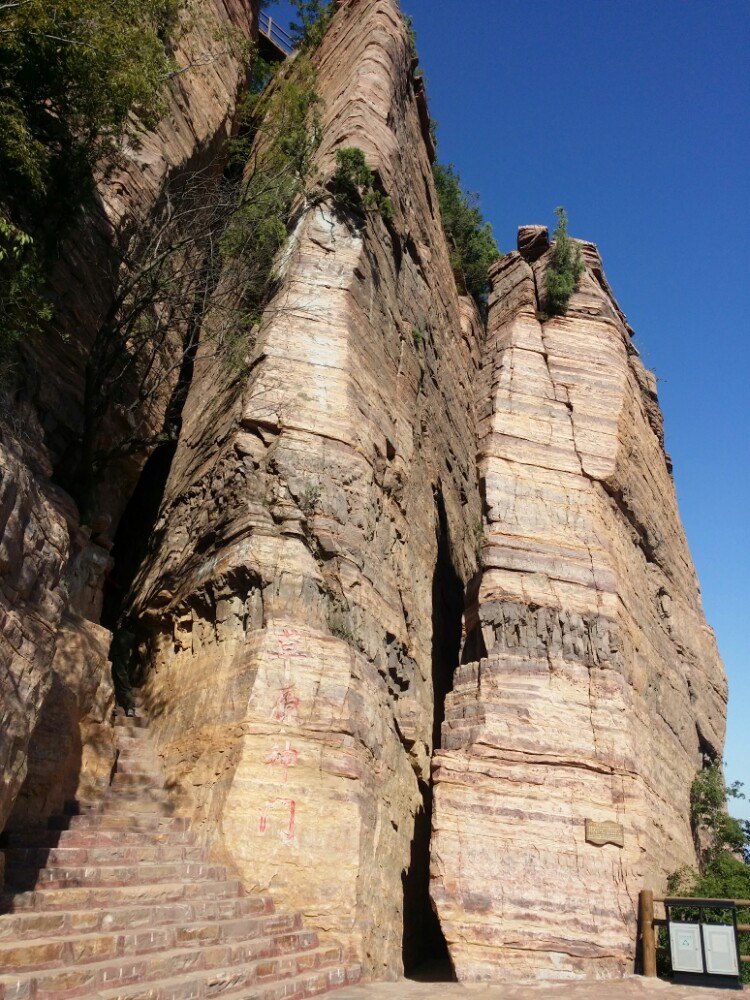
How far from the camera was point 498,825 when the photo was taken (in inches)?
396

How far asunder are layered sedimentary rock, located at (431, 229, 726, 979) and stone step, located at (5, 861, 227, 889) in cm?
349

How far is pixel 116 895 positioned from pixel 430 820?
620cm

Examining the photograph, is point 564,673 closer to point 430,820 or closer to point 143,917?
point 430,820

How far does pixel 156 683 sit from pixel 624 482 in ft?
32.3

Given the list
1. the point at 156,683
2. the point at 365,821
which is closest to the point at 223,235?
the point at 156,683

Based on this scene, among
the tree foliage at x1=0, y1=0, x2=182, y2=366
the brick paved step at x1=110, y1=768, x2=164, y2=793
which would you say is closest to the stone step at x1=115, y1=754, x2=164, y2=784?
the brick paved step at x1=110, y1=768, x2=164, y2=793

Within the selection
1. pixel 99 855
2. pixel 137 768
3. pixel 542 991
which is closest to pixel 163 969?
pixel 99 855

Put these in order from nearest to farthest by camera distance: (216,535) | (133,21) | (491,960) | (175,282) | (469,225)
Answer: (491,960)
(133,21)
(216,535)
(175,282)
(469,225)

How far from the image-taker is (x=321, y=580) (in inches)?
390

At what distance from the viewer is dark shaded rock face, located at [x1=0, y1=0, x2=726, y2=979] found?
26.8 ft

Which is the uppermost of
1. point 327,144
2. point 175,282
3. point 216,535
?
point 327,144

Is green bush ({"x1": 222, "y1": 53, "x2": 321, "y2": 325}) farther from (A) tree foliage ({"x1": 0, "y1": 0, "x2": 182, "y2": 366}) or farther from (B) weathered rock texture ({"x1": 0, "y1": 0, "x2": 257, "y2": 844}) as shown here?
(A) tree foliage ({"x1": 0, "y1": 0, "x2": 182, "y2": 366})

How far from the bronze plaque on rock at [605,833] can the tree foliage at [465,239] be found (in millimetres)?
16293

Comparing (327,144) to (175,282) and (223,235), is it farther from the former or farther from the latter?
(175,282)
